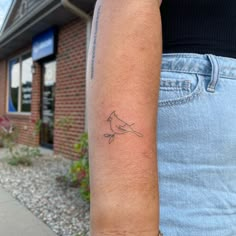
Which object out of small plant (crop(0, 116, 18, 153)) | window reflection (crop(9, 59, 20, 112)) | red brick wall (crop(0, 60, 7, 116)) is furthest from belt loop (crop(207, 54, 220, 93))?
red brick wall (crop(0, 60, 7, 116))

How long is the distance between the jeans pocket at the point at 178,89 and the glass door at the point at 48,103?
7.51 metres

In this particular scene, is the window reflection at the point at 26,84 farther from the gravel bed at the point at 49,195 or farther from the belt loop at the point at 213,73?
the belt loop at the point at 213,73

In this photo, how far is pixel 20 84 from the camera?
33.4ft

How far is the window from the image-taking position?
381 inches

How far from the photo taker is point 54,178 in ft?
18.7

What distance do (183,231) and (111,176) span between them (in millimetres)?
304

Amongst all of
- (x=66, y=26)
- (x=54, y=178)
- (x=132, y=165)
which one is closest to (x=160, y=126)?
(x=132, y=165)

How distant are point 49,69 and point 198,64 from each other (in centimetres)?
789

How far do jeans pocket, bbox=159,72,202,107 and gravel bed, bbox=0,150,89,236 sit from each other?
9.54 feet

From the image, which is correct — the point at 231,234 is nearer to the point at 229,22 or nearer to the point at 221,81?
the point at 221,81

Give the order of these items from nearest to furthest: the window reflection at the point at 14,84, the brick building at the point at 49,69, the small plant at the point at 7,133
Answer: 1. the brick building at the point at 49,69
2. the small plant at the point at 7,133
3. the window reflection at the point at 14,84

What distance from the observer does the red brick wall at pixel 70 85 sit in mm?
6746

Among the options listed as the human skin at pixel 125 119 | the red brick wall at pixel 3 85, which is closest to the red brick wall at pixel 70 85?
the red brick wall at pixel 3 85

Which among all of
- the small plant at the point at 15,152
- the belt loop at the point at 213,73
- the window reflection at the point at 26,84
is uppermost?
the window reflection at the point at 26,84
